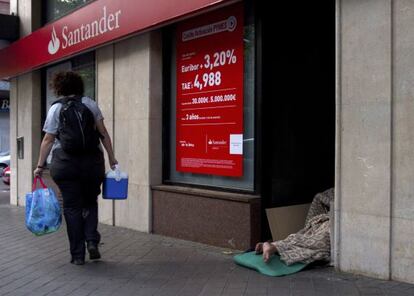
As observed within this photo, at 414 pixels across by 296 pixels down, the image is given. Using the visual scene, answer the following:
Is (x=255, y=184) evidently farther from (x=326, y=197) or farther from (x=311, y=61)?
(x=311, y=61)

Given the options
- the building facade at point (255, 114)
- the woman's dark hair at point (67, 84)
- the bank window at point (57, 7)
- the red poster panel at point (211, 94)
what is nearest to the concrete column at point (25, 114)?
the bank window at point (57, 7)

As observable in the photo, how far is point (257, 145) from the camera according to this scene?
5992mm

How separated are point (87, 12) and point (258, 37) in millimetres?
3317

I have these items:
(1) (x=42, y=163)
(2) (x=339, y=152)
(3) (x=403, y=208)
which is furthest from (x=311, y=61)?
(1) (x=42, y=163)

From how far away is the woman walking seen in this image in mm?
5504

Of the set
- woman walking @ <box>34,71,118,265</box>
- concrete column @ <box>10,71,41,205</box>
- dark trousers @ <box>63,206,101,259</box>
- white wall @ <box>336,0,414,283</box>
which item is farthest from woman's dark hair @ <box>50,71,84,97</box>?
concrete column @ <box>10,71,41,205</box>

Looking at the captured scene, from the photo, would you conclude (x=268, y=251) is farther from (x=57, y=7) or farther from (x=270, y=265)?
(x=57, y=7)

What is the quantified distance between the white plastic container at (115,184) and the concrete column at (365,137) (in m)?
2.12

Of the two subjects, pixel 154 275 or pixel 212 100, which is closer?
pixel 154 275

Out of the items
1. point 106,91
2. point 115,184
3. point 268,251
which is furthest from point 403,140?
point 106,91

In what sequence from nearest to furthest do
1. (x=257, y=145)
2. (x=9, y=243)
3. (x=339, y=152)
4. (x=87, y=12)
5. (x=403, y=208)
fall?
(x=403, y=208) < (x=339, y=152) < (x=257, y=145) < (x=9, y=243) < (x=87, y=12)

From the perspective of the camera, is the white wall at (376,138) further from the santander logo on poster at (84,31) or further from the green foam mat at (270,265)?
the santander logo on poster at (84,31)

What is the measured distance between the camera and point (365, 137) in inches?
185

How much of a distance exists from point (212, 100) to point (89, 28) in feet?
8.50
